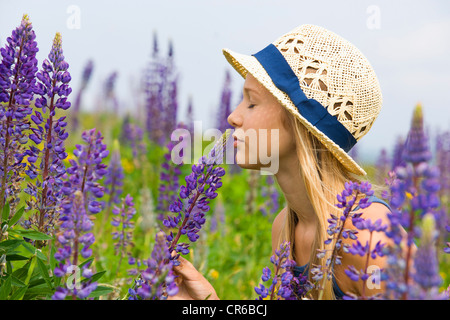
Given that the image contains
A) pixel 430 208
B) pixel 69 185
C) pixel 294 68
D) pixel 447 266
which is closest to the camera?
pixel 430 208

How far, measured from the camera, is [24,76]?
1995 mm

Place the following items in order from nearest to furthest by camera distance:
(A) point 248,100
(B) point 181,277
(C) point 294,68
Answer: (B) point 181,277 < (C) point 294,68 < (A) point 248,100

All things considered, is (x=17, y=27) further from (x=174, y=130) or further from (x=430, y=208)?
(x=174, y=130)

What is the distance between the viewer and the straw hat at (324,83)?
8.09 feet

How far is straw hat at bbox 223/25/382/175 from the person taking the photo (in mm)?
2465

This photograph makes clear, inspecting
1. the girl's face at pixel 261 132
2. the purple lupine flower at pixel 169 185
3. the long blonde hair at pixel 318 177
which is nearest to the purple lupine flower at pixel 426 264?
the long blonde hair at pixel 318 177

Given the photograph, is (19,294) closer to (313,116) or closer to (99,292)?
(99,292)

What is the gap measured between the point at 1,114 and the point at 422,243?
165 cm

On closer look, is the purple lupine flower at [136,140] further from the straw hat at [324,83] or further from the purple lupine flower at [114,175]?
the straw hat at [324,83]

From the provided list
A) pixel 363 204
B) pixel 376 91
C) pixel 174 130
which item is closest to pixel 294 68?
pixel 376 91

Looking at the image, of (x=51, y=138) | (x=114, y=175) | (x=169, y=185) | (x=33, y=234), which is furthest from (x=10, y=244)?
(x=169, y=185)

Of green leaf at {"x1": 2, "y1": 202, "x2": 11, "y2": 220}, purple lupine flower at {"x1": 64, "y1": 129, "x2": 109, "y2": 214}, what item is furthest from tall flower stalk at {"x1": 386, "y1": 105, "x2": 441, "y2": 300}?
green leaf at {"x1": 2, "y1": 202, "x2": 11, "y2": 220}

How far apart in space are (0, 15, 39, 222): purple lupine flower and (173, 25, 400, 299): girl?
1.01 meters

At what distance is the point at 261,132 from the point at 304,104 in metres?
0.27
